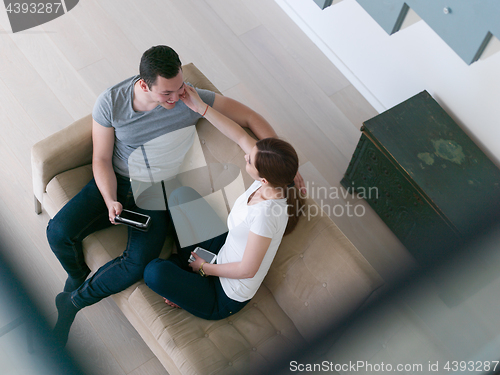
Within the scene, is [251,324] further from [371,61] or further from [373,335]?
[371,61]

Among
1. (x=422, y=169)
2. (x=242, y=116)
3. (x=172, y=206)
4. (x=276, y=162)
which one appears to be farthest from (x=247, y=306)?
(x=422, y=169)

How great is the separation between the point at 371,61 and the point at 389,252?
109 centimetres

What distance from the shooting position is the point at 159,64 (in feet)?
4.63

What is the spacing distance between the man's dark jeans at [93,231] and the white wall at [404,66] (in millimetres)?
1457

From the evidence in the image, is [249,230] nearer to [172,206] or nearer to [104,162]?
[172,206]

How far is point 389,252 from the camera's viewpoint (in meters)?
2.16

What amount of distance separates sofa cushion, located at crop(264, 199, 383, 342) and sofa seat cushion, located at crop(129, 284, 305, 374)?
60 millimetres

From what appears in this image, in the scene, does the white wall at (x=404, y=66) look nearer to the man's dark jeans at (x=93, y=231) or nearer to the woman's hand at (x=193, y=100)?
the woman's hand at (x=193, y=100)

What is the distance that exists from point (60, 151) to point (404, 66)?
1.73m

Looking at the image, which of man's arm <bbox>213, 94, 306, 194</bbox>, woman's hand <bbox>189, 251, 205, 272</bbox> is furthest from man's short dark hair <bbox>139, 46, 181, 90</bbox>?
woman's hand <bbox>189, 251, 205, 272</bbox>

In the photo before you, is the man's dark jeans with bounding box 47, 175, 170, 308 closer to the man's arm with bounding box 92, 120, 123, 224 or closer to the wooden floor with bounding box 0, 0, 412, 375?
the man's arm with bounding box 92, 120, 123, 224

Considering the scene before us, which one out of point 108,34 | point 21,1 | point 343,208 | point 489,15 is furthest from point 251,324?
point 21,1

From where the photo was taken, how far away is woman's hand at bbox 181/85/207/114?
161 cm

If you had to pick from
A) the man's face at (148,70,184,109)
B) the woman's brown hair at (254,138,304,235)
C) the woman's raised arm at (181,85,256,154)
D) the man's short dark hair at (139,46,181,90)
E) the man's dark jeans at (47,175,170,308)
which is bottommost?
the man's dark jeans at (47,175,170,308)
